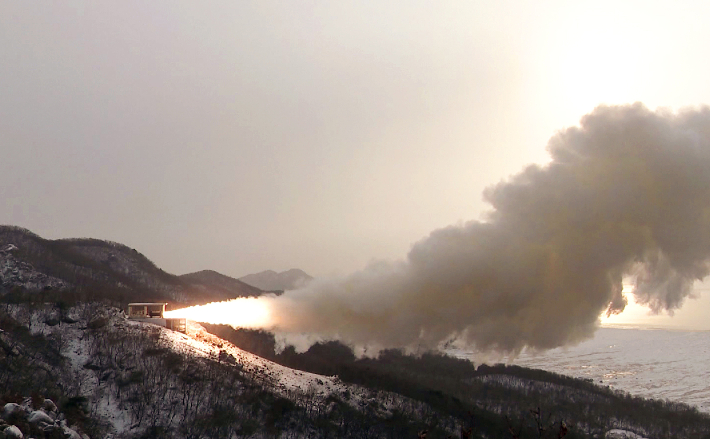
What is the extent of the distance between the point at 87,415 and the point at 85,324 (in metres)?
36.2

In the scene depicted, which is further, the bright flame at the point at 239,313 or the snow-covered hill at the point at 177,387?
the snow-covered hill at the point at 177,387

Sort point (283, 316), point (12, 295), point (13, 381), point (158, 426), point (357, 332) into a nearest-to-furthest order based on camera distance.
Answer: point (357, 332)
point (283, 316)
point (13, 381)
point (158, 426)
point (12, 295)

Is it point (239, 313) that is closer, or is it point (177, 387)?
point (239, 313)

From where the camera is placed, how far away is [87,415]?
101125 mm

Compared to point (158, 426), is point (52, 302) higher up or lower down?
higher up

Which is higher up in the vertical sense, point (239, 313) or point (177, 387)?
point (239, 313)

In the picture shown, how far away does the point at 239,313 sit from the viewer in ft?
304

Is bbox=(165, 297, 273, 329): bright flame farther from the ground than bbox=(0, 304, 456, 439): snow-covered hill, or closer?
farther from the ground

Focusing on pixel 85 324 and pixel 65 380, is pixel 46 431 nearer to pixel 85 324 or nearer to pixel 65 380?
pixel 65 380

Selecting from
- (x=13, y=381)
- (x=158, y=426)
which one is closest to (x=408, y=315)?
(x=158, y=426)

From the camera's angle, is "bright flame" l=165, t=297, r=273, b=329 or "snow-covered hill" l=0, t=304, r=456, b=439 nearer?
"bright flame" l=165, t=297, r=273, b=329

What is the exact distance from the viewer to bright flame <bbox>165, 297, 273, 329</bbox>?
85.5m

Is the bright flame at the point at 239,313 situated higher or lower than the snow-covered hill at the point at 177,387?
higher

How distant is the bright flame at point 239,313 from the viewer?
85.5m
